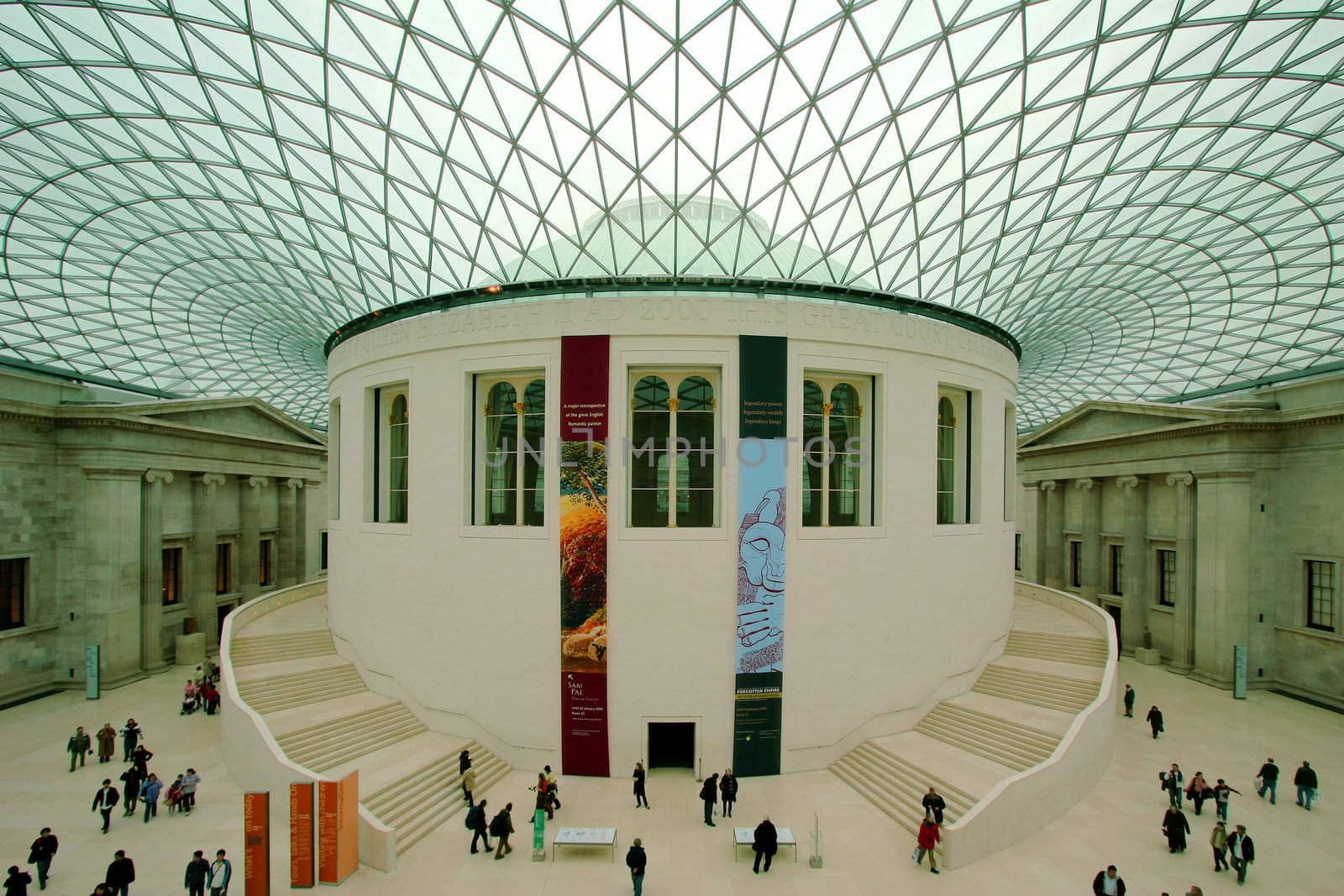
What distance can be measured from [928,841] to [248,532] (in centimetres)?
3996

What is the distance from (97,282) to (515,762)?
1265 inches

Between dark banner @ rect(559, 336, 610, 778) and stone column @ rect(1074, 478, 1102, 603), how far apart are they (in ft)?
110

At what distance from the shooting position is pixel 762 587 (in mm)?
18719

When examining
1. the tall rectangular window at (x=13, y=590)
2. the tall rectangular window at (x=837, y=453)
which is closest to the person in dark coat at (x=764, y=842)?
the tall rectangular window at (x=837, y=453)

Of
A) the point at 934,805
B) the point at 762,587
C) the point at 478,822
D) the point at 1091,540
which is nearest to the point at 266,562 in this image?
the point at 478,822

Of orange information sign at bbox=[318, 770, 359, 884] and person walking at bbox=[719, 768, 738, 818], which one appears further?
person walking at bbox=[719, 768, 738, 818]

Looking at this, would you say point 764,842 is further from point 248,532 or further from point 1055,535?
point 1055,535

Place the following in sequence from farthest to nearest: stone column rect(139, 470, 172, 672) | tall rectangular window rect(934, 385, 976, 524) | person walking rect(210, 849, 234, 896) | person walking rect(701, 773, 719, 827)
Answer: stone column rect(139, 470, 172, 672), tall rectangular window rect(934, 385, 976, 524), person walking rect(701, 773, 719, 827), person walking rect(210, 849, 234, 896)

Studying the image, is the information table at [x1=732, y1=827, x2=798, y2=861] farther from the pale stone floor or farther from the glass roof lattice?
the glass roof lattice

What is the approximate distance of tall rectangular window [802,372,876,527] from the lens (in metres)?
20.5

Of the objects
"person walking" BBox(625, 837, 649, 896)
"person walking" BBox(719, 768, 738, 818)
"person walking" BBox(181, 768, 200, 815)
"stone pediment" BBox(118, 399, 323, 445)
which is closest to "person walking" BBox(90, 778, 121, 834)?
"person walking" BBox(181, 768, 200, 815)

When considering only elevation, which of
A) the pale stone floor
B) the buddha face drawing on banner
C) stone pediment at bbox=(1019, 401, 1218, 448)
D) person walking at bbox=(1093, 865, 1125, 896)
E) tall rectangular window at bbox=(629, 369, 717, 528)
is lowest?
the pale stone floor

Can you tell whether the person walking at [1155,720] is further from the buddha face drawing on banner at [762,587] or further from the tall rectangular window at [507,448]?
the tall rectangular window at [507,448]

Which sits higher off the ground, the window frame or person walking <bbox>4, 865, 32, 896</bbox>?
the window frame
